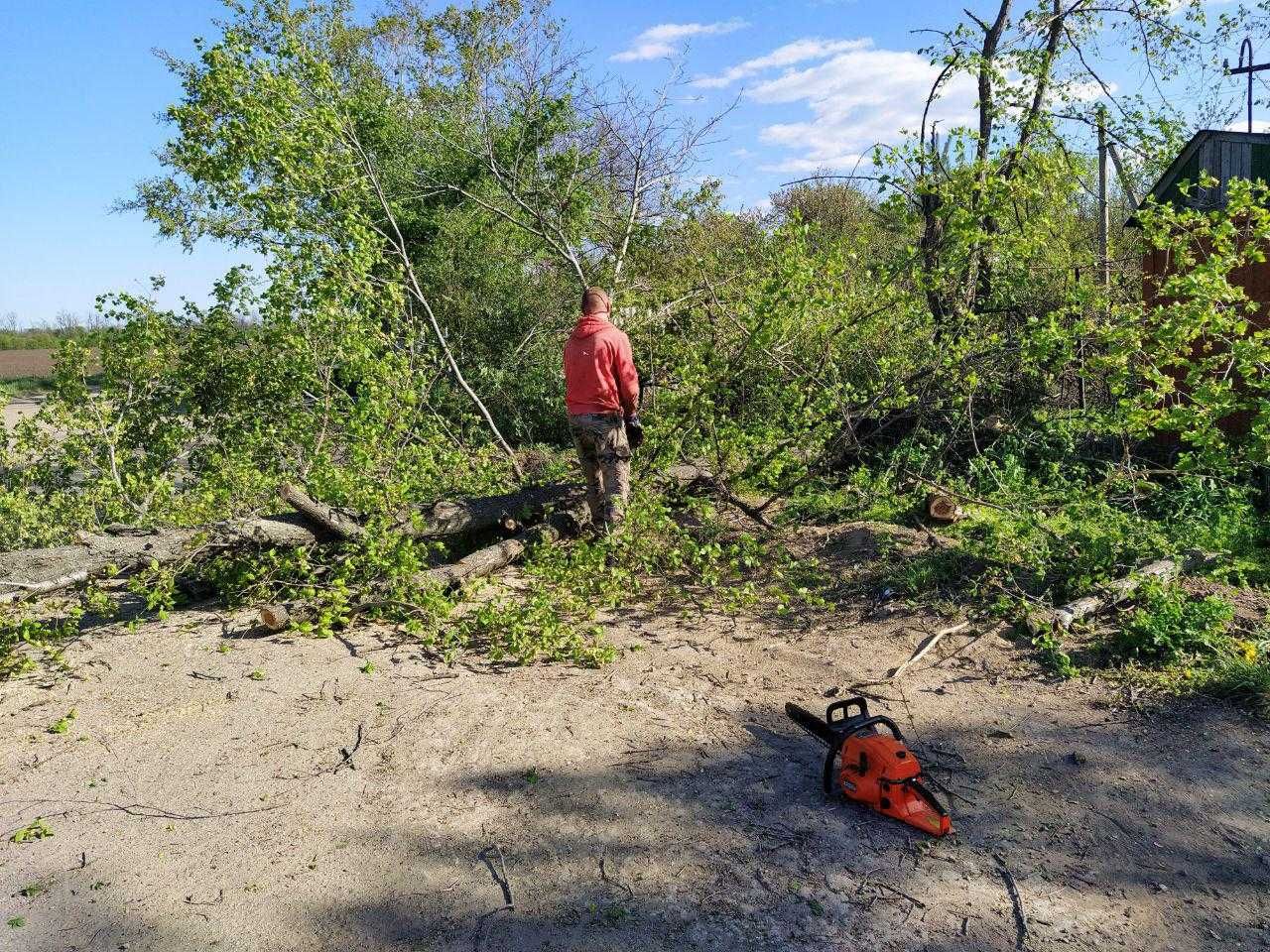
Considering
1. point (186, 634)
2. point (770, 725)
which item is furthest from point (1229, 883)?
point (186, 634)

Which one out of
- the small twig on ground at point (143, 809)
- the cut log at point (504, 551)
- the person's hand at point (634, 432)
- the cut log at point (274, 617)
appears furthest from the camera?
the person's hand at point (634, 432)

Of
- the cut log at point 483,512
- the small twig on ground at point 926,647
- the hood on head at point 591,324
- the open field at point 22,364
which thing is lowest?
the small twig on ground at point 926,647

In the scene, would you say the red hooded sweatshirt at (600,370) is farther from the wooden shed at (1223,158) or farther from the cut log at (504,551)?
the wooden shed at (1223,158)

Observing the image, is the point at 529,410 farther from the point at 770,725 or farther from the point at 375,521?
the point at 770,725

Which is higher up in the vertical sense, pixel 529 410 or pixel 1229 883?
pixel 529 410

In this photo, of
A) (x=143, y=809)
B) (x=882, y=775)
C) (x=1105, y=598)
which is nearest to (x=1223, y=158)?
(x=1105, y=598)

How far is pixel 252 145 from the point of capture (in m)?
7.22

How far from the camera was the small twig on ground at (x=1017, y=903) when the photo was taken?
2.84 m

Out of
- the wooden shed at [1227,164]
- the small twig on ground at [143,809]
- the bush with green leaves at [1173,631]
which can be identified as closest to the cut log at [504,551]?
the small twig on ground at [143,809]

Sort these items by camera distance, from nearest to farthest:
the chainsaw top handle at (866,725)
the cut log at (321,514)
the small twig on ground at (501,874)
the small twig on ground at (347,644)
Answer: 1. the small twig on ground at (501,874)
2. the chainsaw top handle at (866,725)
3. the small twig on ground at (347,644)
4. the cut log at (321,514)

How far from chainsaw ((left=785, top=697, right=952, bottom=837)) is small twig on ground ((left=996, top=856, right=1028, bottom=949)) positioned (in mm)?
226

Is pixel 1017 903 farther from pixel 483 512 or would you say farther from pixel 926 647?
pixel 483 512

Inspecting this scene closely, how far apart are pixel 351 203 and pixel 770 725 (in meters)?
5.80

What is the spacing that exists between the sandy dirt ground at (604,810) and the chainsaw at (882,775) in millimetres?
90
